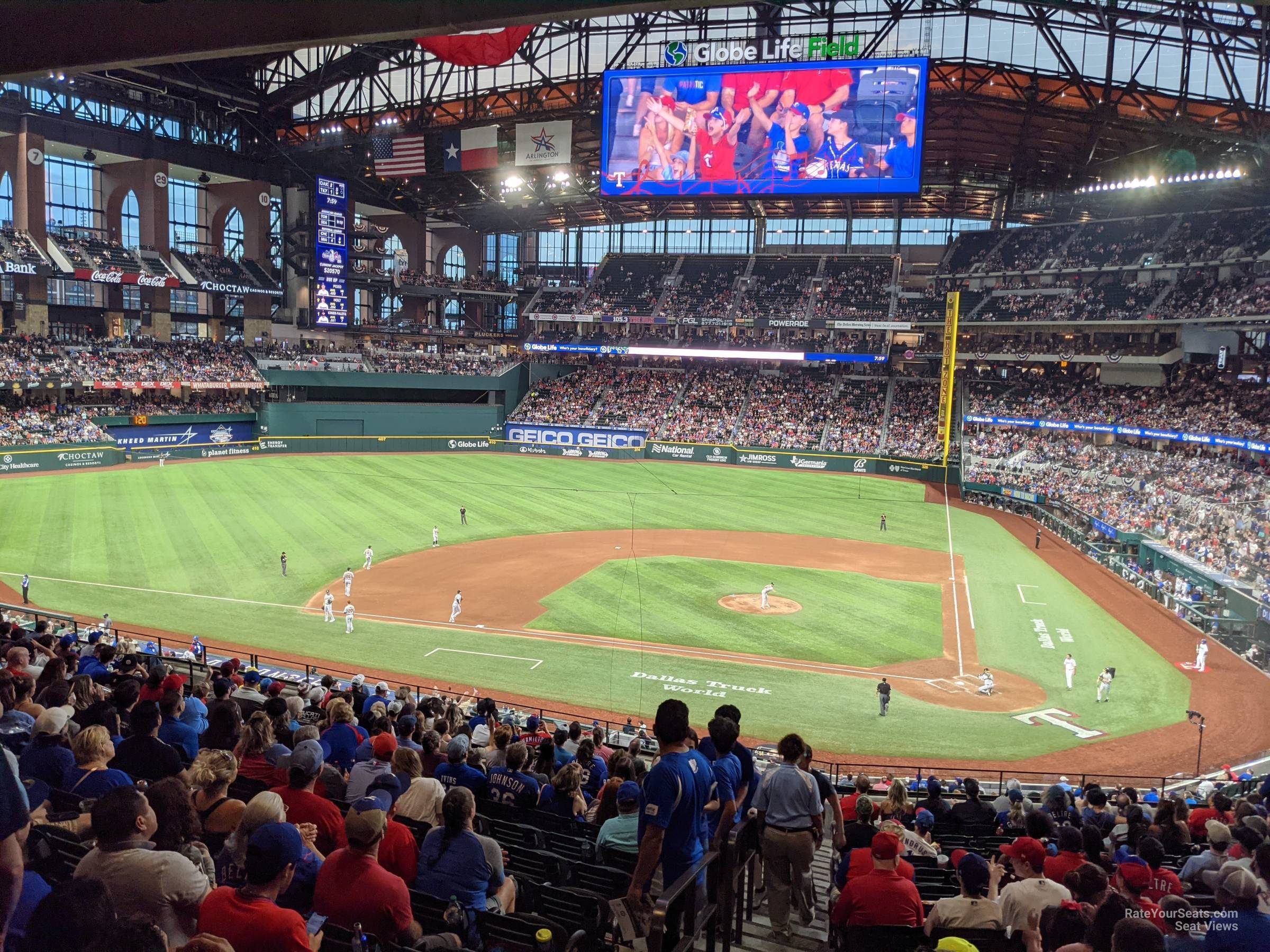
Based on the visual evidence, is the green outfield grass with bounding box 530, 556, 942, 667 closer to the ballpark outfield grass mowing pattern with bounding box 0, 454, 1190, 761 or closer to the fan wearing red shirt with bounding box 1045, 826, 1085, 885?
the ballpark outfield grass mowing pattern with bounding box 0, 454, 1190, 761

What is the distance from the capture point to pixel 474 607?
2953 cm

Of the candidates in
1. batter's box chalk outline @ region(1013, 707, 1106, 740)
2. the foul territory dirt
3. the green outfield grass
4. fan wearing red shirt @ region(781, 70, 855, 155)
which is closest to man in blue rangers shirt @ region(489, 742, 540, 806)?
the foul territory dirt

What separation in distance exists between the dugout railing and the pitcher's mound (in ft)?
32.6

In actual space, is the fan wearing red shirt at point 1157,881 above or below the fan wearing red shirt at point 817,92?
below

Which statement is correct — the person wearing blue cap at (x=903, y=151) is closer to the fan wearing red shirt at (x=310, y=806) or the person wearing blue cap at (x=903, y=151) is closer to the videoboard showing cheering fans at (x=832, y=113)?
the videoboard showing cheering fans at (x=832, y=113)

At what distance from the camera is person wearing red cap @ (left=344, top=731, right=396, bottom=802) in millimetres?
8055

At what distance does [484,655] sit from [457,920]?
20306 mm

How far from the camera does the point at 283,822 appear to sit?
4.27 meters

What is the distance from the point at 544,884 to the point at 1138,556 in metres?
38.3

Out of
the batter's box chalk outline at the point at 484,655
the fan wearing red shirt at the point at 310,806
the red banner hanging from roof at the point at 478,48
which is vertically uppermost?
the red banner hanging from roof at the point at 478,48

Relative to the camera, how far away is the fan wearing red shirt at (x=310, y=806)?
20.3ft

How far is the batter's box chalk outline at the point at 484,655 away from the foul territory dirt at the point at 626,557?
1741 mm

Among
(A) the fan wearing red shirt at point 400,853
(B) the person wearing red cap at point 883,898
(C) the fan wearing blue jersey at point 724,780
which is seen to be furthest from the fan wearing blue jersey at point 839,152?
(A) the fan wearing red shirt at point 400,853

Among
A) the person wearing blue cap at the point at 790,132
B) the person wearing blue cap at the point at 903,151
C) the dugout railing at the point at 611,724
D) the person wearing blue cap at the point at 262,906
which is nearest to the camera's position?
the person wearing blue cap at the point at 262,906
